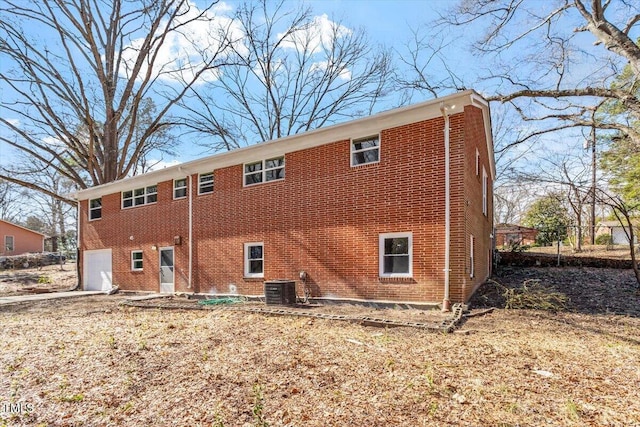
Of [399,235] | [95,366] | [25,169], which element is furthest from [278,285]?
[25,169]

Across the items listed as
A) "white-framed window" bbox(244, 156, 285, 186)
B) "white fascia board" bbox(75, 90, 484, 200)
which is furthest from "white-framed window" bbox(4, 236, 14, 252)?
"white-framed window" bbox(244, 156, 285, 186)

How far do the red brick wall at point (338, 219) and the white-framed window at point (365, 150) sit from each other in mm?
196

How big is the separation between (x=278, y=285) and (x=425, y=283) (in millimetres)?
3962

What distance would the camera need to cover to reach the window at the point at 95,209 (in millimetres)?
17594

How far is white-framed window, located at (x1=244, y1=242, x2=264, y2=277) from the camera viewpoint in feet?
37.8

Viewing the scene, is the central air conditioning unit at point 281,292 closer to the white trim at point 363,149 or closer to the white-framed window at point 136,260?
the white trim at point 363,149

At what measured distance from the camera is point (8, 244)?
115 feet

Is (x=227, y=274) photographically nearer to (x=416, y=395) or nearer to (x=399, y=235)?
(x=399, y=235)

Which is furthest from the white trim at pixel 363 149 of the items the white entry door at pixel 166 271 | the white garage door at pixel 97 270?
the white garage door at pixel 97 270

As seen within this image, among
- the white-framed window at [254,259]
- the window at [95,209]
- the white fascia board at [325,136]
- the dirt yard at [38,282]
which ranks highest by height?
the white fascia board at [325,136]

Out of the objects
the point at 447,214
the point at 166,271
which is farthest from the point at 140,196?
the point at 447,214

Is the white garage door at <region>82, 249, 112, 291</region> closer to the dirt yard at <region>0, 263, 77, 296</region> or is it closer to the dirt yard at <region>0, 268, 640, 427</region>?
the dirt yard at <region>0, 263, 77, 296</region>

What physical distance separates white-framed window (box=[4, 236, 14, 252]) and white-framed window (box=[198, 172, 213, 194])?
33.8 m

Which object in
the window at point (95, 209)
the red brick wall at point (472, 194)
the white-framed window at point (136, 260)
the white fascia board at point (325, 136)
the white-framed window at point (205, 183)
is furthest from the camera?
the window at point (95, 209)
